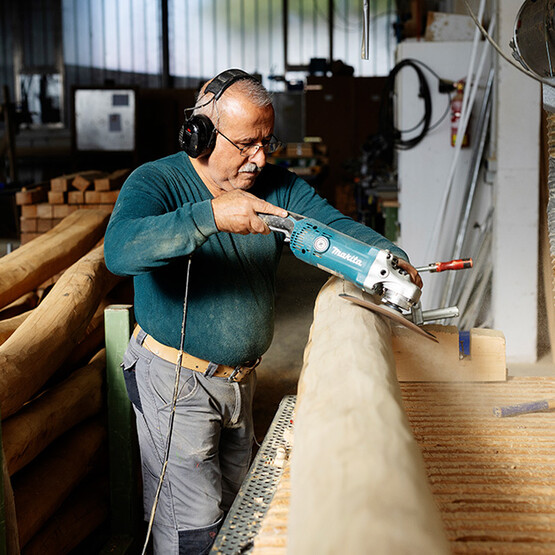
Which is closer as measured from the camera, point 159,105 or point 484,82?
point 484,82

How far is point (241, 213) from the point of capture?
6.20 ft

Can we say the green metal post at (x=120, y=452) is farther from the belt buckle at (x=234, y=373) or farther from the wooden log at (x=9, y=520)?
the wooden log at (x=9, y=520)

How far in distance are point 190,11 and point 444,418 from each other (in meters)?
15.2

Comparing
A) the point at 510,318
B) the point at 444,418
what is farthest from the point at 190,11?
the point at 444,418

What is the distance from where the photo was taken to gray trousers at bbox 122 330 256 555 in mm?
2422

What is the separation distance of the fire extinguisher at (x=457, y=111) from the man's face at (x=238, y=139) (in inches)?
144

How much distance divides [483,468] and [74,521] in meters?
2.34

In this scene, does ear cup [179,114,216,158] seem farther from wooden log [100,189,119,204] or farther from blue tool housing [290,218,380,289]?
wooden log [100,189,119,204]

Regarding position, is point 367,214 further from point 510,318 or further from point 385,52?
point 385,52

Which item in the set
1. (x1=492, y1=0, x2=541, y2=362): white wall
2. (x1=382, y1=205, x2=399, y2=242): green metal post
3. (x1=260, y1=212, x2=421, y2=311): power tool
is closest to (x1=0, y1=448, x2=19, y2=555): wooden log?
(x1=260, y1=212, x2=421, y2=311): power tool

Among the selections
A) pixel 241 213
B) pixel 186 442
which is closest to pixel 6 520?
pixel 186 442

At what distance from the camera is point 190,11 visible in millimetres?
15398

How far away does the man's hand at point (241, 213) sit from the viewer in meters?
1.89

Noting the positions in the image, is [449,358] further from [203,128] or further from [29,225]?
[29,225]
